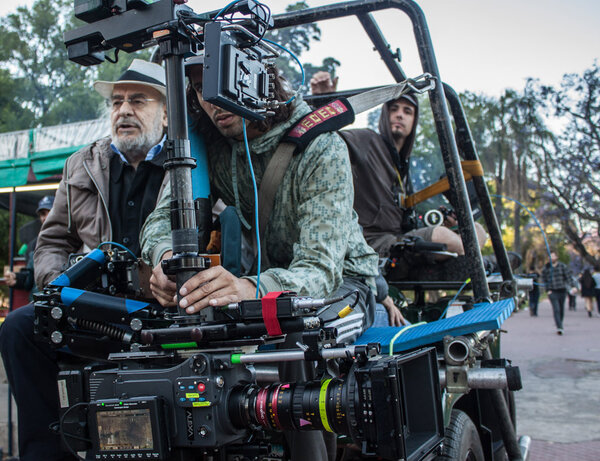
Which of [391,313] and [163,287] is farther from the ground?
[163,287]

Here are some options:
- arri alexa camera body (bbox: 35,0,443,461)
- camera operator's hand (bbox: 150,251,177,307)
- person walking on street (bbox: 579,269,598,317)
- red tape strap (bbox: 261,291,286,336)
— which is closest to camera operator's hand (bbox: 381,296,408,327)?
arri alexa camera body (bbox: 35,0,443,461)

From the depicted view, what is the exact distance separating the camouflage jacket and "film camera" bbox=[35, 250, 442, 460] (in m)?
0.41

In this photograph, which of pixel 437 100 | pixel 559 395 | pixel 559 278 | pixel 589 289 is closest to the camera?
pixel 437 100

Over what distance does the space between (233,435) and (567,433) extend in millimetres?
4733

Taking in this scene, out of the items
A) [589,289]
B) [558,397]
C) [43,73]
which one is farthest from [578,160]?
[43,73]

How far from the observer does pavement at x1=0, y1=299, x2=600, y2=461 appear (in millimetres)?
4945

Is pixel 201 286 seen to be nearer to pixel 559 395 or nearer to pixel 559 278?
pixel 559 395

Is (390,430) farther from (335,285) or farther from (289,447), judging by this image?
(335,285)

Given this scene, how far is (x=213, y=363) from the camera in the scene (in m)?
1.53

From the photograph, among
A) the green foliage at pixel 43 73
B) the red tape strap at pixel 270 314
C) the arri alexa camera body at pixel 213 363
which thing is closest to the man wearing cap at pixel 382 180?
the arri alexa camera body at pixel 213 363

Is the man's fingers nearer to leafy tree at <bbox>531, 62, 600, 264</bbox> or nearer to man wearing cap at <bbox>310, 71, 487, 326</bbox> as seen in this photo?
man wearing cap at <bbox>310, 71, 487, 326</bbox>

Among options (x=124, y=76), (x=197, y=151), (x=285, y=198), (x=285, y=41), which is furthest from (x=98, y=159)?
(x=285, y=41)

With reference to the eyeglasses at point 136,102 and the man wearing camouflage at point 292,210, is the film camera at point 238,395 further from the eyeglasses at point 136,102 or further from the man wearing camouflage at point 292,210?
the eyeglasses at point 136,102

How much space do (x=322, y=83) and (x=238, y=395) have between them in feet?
9.76
